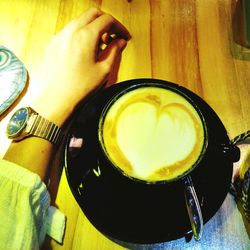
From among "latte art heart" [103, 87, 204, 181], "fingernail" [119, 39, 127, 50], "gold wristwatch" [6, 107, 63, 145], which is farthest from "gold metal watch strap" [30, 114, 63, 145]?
"fingernail" [119, 39, 127, 50]

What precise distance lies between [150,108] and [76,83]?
0.67 feet

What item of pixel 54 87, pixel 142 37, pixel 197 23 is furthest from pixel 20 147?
pixel 197 23

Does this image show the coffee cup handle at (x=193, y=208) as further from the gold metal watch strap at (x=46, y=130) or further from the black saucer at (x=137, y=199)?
the gold metal watch strap at (x=46, y=130)

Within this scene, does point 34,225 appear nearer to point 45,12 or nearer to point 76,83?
point 76,83

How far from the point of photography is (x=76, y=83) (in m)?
0.69

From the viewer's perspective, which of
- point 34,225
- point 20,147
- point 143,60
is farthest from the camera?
point 143,60

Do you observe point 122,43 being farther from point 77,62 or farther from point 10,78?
point 10,78

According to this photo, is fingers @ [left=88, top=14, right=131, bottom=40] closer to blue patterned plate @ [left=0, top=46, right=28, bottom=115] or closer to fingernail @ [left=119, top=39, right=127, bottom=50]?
fingernail @ [left=119, top=39, right=127, bottom=50]

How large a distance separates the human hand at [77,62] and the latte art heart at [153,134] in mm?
154

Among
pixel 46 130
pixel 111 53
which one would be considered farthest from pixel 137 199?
→ pixel 111 53

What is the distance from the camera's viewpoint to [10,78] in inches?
27.0

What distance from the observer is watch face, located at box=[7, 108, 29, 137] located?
0.63 metres

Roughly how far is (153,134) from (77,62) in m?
0.28

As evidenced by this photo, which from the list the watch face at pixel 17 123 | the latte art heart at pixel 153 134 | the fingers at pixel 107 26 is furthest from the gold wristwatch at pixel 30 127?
the fingers at pixel 107 26
